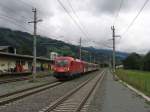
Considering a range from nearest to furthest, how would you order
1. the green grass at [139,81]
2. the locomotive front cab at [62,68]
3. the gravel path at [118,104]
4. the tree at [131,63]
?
the gravel path at [118,104], the green grass at [139,81], the locomotive front cab at [62,68], the tree at [131,63]

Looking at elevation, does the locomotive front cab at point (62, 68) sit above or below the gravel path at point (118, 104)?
above

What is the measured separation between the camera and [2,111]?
14.2 m

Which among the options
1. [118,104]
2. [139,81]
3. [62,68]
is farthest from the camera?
[62,68]

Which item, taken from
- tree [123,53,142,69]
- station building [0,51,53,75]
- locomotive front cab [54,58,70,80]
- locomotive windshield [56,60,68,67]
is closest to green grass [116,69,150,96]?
locomotive front cab [54,58,70,80]

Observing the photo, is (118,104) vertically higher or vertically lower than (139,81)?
lower

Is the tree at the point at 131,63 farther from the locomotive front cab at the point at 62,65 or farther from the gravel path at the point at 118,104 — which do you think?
the gravel path at the point at 118,104

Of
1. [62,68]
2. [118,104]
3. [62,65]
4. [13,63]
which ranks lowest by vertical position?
[118,104]

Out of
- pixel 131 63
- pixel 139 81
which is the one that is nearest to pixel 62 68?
pixel 139 81

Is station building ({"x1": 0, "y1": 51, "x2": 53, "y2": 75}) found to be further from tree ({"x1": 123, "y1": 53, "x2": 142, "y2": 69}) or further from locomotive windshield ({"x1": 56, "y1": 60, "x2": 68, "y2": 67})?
tree ({"x1": 123, "y1": 53, "x2": 142, "y2": 69})

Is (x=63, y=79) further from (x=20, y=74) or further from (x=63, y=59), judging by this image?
(x=20, y=74)

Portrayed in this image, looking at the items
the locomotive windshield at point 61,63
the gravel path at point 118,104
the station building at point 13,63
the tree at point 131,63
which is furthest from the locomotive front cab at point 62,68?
the tree at point 131,63

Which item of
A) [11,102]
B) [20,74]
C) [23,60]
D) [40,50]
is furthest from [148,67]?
[11,102]

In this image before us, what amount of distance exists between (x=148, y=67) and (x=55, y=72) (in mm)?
106886

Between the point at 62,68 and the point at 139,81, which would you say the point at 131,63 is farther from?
the point at 139,81
